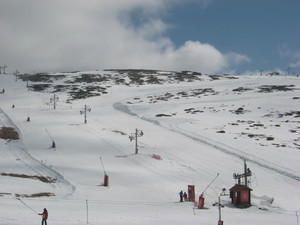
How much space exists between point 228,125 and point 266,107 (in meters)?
26.9

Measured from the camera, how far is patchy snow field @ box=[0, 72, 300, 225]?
3884cm

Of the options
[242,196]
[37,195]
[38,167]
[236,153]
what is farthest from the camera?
[236,153]

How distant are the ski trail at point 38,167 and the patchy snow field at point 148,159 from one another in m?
0.11

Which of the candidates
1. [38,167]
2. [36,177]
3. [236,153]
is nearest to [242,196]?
[36,177]

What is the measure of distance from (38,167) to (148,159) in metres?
16.0

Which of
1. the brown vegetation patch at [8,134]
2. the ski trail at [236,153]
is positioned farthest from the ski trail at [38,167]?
the ski trail at [236,153]

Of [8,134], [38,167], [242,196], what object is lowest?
[242,196]

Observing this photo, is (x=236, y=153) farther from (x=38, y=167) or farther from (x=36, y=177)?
(x=36, y=177)

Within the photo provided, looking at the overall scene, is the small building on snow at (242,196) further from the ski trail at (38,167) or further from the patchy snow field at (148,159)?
the ski trail at (38,167)

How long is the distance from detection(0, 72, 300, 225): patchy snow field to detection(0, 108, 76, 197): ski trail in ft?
0.35

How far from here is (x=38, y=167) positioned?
188 feet

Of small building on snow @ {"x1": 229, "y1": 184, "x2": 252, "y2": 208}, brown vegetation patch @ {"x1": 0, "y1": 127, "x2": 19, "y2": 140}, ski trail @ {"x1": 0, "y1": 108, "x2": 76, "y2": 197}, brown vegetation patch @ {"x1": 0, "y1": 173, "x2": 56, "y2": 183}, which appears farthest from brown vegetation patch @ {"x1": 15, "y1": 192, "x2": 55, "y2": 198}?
brown vegetation patch @ {"x1": 0, "y1": 127, "x2": 19, "y2": 140}

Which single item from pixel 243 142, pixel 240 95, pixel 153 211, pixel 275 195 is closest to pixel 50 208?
pixel 153 211

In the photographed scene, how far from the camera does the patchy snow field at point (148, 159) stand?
127 ft
